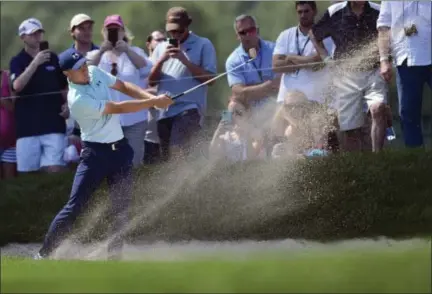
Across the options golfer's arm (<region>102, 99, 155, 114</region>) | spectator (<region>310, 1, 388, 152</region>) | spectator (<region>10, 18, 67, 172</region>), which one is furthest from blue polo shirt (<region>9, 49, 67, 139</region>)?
golfer's arm (<region>102, 99, 155, 114</region>)

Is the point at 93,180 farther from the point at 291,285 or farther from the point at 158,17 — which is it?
the point at 291,285

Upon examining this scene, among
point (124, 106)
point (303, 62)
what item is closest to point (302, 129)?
point (303, 62)

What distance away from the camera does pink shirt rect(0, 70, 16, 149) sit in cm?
1158

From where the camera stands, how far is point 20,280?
4.32 metres

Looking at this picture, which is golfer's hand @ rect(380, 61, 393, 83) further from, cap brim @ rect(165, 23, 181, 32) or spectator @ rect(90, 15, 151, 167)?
spectator @ rect(90, 15, 151, 167)

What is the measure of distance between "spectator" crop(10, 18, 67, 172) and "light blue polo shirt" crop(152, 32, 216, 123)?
49.4 inches

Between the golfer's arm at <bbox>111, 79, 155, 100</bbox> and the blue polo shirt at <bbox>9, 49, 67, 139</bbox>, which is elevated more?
the golfer's arm at <bbox>111, 79, 155, 100</bbox>

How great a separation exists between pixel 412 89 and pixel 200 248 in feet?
7.04

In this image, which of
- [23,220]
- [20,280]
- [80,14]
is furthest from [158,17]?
[20,280]

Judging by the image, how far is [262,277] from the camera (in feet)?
13.6

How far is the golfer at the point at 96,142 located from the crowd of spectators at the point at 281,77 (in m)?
1.39

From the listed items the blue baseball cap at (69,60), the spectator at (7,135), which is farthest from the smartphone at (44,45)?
the spectator at (7,135)

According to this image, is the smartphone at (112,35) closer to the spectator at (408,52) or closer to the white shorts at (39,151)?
the white shorts at (39,151)

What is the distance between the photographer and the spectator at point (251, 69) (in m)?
10.1
